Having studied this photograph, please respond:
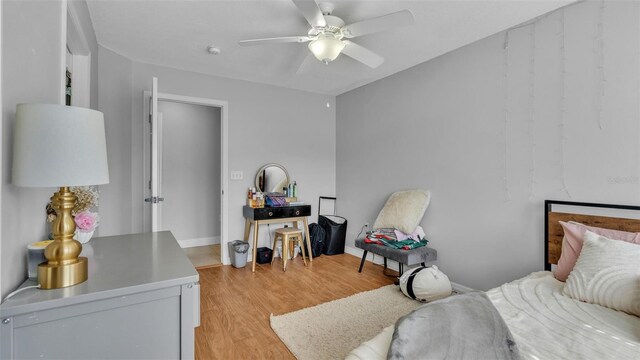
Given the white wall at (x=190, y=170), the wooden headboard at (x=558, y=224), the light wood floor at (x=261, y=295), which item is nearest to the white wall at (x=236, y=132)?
the light wood floor at (x=261, y=295)

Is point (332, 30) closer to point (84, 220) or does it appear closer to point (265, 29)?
point (265, 29)

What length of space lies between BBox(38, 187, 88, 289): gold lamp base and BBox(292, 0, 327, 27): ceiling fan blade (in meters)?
1.55

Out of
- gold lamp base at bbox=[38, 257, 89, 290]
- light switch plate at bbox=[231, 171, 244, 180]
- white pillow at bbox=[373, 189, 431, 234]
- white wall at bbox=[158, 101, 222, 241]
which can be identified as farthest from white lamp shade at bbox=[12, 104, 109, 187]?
white wall at bbox=[158, 101, 222, 241]

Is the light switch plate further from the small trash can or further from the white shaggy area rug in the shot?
the white shaggy area rug

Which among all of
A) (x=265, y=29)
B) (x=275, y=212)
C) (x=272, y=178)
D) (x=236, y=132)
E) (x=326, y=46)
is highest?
(x=265, y=29)

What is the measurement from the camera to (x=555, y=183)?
228cm

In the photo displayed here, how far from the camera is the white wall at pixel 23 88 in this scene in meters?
0.96

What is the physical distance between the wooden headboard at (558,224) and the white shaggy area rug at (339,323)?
1.12 metres

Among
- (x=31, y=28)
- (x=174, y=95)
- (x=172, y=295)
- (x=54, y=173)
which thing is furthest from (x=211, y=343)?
(x=174, y=95)

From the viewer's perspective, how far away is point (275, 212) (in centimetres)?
382

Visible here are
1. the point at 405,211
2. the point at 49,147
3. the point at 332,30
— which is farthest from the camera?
the point at 405,211

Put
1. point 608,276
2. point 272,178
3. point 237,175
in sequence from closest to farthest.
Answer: point 608,276 < point 237,175 < point 272,178

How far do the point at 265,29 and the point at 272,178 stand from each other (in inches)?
80.8

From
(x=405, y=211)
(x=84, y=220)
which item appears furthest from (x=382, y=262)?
(x=84, y=220)
